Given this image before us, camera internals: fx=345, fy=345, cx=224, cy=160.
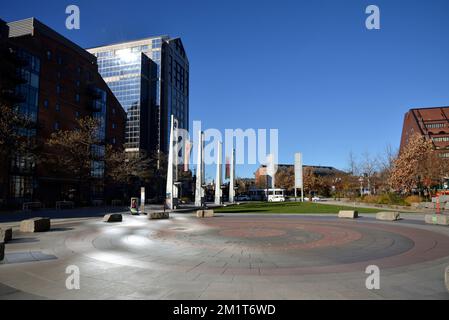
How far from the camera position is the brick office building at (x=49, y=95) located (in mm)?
50281

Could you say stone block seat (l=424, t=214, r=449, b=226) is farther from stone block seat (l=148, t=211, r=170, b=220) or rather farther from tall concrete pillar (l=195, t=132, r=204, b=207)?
tall concrete pillar (l=195, t=132, r=204, b=207)

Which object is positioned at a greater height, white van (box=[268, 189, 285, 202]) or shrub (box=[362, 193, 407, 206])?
shrub (box=[362, 193, 407, 206])

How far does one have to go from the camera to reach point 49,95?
56.2 meters

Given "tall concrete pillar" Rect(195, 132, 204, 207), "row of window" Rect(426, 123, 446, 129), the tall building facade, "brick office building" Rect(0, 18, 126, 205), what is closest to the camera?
"tall concrete pillar" Rect(195, 132, 204, 207)

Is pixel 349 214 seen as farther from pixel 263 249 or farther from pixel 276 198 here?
pixel 276 198

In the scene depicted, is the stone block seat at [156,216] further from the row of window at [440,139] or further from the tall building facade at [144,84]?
the row of window at [440,139]

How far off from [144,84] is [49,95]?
137 ft

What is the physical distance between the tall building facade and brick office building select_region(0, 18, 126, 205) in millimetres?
22908

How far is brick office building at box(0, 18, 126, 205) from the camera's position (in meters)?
50.3

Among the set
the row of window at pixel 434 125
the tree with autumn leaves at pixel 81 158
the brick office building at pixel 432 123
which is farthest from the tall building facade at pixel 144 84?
the row of window at pixel 434 125

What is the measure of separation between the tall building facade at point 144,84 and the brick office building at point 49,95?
75.2 ft
